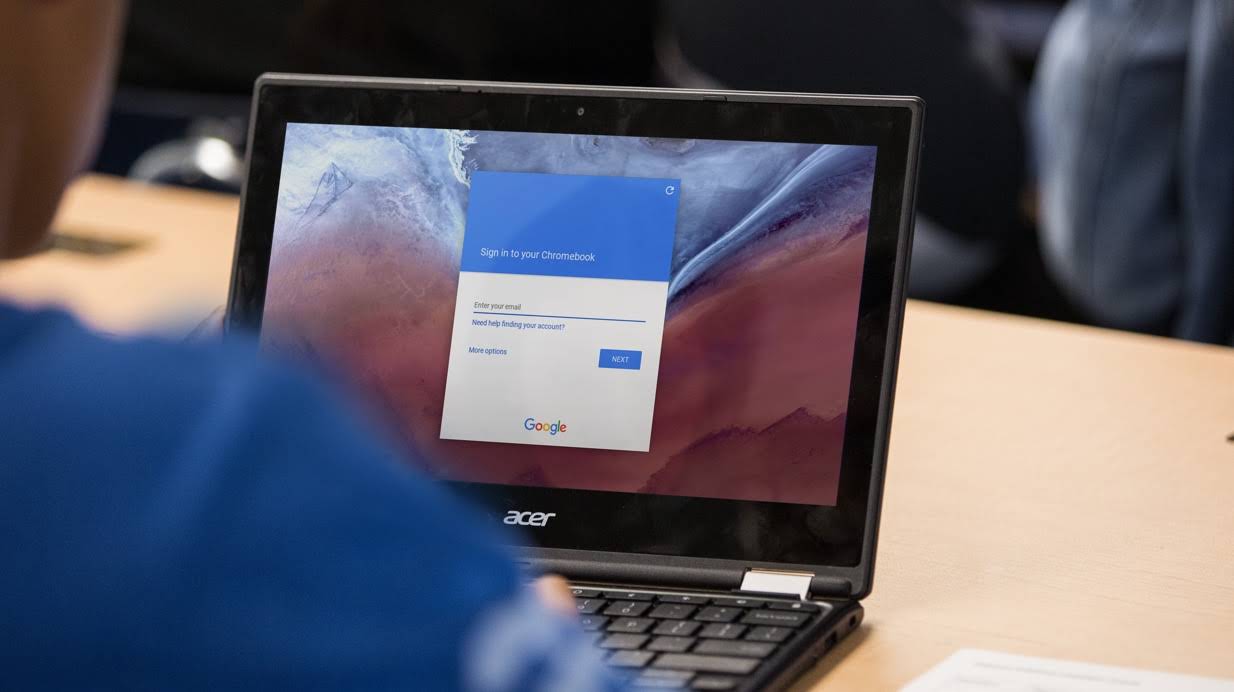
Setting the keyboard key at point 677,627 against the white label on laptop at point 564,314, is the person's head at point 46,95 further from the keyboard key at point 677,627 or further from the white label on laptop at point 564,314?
the keyboard key at point 677,627

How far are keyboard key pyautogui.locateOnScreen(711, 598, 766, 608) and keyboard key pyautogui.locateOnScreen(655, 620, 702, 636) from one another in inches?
1.3

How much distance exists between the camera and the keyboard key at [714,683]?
0.60 meters

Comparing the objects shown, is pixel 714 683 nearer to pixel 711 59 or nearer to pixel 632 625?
pixel 632 625

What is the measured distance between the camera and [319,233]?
0.85 meters

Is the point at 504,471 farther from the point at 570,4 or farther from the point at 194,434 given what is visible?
the point at 570,4

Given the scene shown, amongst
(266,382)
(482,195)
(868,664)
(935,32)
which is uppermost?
(935,32)

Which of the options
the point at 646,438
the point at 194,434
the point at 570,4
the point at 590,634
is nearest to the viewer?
the point at 194,434

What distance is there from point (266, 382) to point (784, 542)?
1.65 feet

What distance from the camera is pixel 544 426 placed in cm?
79

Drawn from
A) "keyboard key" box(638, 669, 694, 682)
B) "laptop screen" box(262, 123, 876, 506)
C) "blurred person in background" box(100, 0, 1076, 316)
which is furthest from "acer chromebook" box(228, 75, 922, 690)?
"blurred person in background" box(100, 0, 1076, 316)

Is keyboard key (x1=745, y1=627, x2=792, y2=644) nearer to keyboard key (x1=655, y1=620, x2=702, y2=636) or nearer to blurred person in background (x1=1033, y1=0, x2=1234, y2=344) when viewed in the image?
keyboard key (x1=655, y1=620, x2=702, y2=636)

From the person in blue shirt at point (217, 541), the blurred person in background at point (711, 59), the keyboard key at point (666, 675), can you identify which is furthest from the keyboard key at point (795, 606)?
the blurred person in background at point (711, 59)

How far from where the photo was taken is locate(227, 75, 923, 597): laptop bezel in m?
0.76

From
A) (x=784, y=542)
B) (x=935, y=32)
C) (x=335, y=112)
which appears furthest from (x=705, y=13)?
(x=784, y=542)
